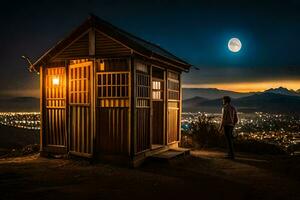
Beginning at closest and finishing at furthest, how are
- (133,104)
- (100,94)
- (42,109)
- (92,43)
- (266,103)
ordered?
(133,104) < (100,94) < (92,43) < (42,109) < (266,103)

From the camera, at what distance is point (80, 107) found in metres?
12.8

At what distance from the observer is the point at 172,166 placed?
12.0 m

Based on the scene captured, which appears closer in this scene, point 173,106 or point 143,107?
point 143,107

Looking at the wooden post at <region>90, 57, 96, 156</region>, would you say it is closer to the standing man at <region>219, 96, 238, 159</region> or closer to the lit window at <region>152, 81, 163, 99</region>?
the lit window at <region>152, 81, 163, 99</region>

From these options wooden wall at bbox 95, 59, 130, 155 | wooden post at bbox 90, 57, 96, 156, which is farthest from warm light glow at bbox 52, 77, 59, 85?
wooden wall at bbox 95, 59, 130, 155

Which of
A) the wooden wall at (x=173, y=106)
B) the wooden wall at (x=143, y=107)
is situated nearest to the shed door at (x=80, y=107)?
the wooden wall at (x=143, y=107)

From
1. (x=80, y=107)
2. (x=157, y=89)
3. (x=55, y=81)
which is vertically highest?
(x=55, y=81)

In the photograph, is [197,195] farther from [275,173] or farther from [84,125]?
[84,125]

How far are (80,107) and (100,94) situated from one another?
1.09 m

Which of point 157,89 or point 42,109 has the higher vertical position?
point 157,89

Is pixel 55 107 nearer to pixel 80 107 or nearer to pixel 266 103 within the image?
pixel 80 107

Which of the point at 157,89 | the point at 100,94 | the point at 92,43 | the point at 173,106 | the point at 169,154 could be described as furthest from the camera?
the point at 173,106

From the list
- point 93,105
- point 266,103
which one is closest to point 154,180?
point 93,105

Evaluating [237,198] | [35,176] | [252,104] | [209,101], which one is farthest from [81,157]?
[252,104]
